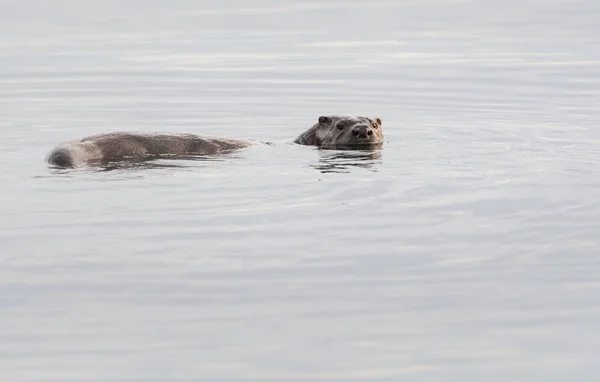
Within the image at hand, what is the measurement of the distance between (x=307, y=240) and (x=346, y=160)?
513cm

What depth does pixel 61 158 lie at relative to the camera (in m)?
15.3

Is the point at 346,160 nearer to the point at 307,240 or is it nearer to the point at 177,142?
the point at 177,142

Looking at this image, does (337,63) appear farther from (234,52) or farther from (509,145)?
(509,145)

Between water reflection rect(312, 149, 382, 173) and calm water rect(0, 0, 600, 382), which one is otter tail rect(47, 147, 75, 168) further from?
water reflection rect(312, 149, 382, 173)

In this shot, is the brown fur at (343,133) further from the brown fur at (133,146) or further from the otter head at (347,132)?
the brown fur at (133,146)

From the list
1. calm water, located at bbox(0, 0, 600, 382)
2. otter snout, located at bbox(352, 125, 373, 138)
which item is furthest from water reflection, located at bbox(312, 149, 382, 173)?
otter snout, located at bbox(352, 125, 373, 138)

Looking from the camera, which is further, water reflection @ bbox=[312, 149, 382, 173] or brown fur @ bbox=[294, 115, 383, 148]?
brown fur @ bbox=[294, 115, 383, 148]

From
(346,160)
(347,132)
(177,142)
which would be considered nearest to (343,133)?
(347,132)

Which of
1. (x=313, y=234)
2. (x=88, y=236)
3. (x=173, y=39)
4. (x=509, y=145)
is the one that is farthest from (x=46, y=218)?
(x=173, y=39)

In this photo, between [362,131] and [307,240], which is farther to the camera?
[362,131]

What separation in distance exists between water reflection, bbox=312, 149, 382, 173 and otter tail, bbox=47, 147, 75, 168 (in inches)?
105

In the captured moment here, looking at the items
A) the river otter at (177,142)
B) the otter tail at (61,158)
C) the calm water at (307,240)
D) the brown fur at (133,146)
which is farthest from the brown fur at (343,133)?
the otter tail at (61,158)

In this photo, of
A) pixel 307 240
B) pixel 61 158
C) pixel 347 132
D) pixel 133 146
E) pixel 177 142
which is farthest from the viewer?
pixel 347 132

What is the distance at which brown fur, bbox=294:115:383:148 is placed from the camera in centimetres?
1794
